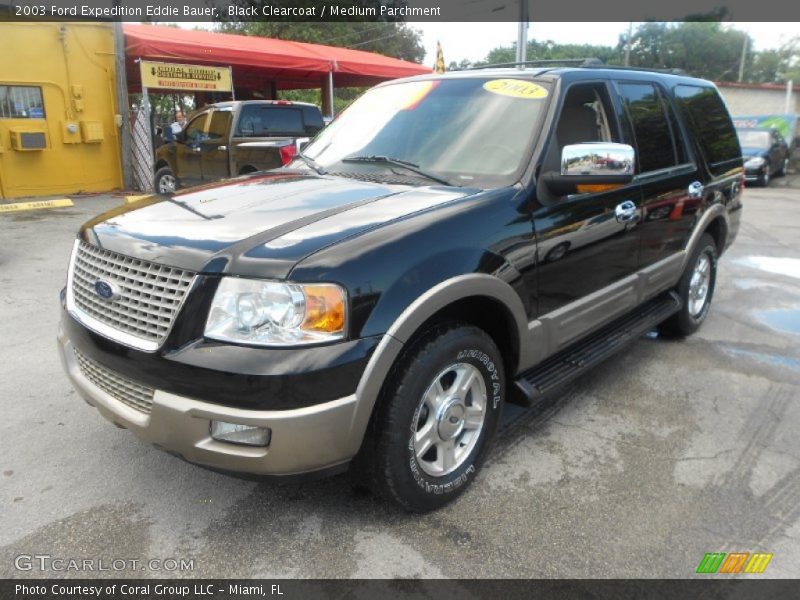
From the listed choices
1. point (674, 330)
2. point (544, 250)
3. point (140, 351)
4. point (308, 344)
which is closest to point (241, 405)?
point (308, 344)

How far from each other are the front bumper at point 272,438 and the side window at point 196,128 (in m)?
10.0

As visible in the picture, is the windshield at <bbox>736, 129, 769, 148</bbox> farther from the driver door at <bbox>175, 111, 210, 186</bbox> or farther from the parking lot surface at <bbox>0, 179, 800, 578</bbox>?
the parking lot surface at <bbox>0, 179, 800, 578</bbox>

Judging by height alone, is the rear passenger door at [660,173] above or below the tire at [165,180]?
above

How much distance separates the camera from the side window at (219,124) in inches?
427

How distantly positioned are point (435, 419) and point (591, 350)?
1.37 metres

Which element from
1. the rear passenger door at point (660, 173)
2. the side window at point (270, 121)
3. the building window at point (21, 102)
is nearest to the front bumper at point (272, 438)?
the rear passenger door at point (660, 173)

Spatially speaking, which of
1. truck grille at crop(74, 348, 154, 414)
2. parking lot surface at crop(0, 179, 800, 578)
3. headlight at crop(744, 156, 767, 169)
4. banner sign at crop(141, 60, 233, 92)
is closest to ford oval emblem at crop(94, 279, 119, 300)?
truck grille at crop(74, 348, 154, 414)

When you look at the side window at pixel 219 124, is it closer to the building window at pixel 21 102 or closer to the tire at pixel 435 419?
the building window at pixel 21 102

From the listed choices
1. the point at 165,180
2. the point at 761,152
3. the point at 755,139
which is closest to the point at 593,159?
the point at 165,180

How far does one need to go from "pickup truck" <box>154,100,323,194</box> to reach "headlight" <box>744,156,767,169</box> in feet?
43.3

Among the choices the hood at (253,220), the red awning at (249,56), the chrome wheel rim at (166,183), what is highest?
the red awning at (249,56)

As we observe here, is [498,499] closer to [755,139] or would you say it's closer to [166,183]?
[166,183]

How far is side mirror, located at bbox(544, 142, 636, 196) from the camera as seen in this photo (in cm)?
296

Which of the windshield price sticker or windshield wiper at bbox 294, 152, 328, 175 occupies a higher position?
the windshield price sticker
